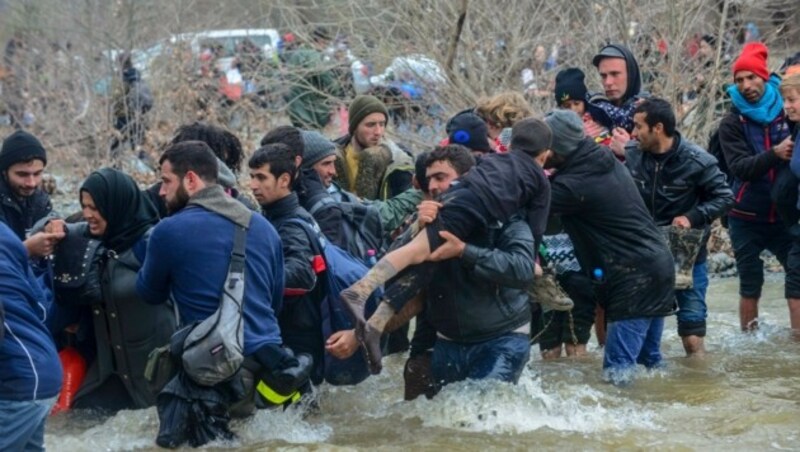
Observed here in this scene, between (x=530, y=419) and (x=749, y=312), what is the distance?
3.26m

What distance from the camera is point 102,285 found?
692 cm

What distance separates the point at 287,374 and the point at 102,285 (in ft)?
3.80

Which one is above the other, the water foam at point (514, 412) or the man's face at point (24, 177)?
the man's face at point (24, 177)

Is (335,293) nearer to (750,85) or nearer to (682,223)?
(682,223)

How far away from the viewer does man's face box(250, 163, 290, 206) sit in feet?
23.4

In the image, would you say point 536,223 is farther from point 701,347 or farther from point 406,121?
point 406,121

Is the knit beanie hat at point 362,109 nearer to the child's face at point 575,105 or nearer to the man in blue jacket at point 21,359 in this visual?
the child's face at point 575,105

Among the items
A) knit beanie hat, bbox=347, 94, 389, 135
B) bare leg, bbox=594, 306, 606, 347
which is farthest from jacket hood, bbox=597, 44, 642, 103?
knit beanie hat, bbox=347, 94, 389, 135

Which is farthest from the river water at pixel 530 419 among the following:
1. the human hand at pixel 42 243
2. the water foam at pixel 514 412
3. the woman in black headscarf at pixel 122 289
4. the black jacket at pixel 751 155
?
the black jacket at pixel 751 155

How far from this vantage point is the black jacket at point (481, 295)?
6789 mm

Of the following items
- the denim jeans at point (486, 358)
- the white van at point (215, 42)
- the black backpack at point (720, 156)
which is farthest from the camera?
the white van at point (215, 42)

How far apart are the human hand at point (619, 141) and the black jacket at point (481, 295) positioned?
2178 mm

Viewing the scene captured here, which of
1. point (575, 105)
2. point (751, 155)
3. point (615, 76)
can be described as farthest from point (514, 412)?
point (751, 155)

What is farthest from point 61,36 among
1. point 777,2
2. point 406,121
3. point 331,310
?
point 331,310
